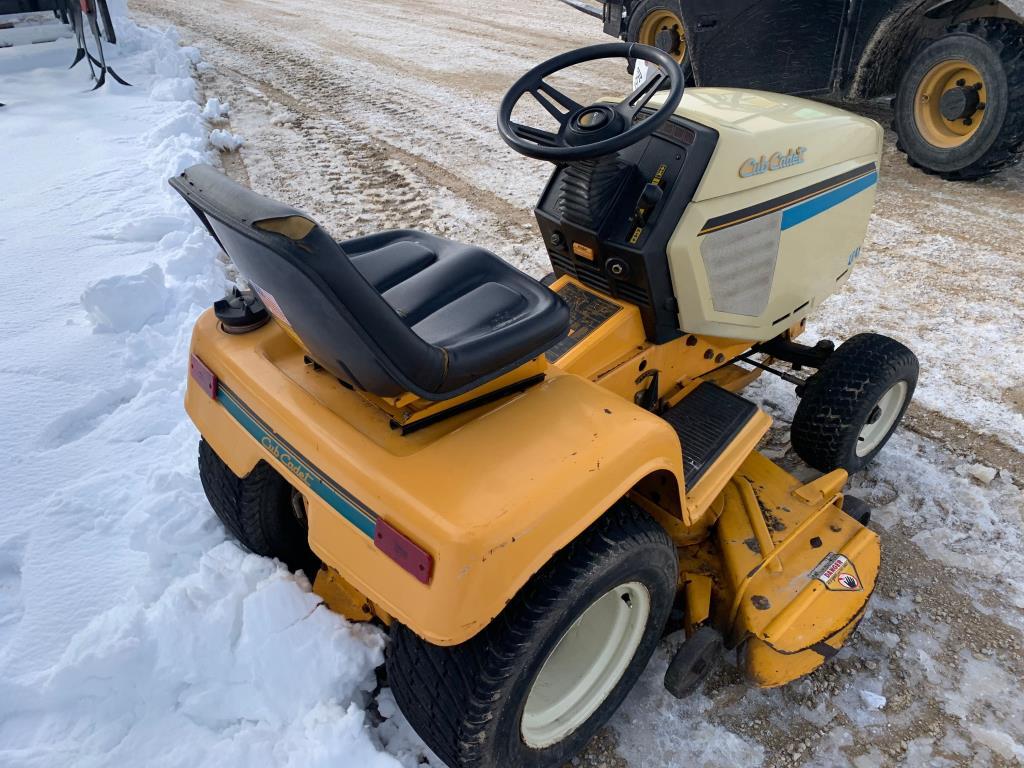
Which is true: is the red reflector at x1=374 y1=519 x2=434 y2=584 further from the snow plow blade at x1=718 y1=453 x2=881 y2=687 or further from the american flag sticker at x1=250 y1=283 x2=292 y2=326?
the snow plow blade at x1=718 y1=453 x2=881 y2=687

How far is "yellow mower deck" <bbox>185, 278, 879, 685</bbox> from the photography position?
1311 mm

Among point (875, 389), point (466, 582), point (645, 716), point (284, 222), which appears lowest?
point (645, 716)

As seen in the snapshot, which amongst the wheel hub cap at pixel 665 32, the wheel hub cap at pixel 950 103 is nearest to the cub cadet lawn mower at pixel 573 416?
the wheel hub cap at pixel 950 103

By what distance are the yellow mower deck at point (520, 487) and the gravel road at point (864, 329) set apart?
0.69 ft

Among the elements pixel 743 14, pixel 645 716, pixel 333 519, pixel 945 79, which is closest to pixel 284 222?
pixel 333 519

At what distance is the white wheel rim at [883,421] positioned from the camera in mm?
2508

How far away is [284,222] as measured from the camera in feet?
3.79

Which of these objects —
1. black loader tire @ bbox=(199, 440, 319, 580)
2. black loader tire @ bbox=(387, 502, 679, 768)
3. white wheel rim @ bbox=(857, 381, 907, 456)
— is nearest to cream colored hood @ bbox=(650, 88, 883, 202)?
white wheel rim @ bbox=(857, 381, 907, 456)

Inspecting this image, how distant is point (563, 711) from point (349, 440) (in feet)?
2.61

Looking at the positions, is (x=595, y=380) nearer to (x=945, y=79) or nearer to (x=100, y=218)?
(x=100, y=218)

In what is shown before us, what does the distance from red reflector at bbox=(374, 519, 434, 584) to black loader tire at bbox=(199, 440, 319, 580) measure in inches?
27.4

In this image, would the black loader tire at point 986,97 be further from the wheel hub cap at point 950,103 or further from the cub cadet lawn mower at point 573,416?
the cub cadet lawn mower at point 573,416

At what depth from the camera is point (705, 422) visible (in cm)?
217

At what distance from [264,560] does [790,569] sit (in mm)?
1358
